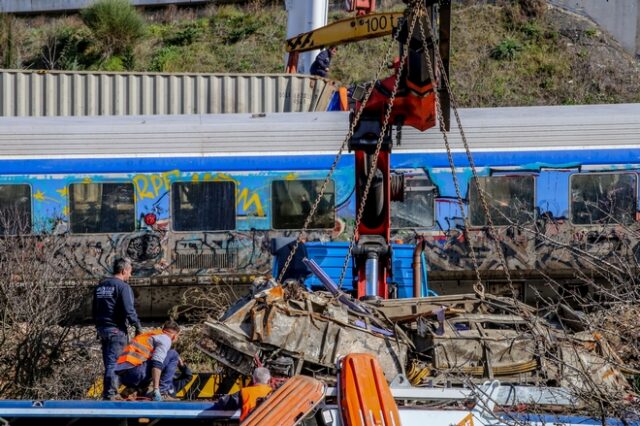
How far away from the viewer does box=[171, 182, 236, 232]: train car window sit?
15.9 metres

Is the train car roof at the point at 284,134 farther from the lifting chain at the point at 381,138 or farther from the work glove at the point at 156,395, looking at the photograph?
the work glove at the point at 156,395

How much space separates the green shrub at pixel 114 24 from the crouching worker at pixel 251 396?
79.7 ft

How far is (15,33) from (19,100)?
525 inches

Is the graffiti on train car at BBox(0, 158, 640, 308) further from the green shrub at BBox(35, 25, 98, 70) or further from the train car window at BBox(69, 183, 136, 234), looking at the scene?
the green shrub at BBox(35, 25, 98, 70)

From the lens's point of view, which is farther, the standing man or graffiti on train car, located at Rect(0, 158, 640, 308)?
graffiti on train car, located at Rect(0, 158, 640, 308)

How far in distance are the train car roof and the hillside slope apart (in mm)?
12034

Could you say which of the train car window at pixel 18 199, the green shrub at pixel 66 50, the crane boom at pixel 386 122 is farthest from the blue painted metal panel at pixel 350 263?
the green shrub at pixel 66 50

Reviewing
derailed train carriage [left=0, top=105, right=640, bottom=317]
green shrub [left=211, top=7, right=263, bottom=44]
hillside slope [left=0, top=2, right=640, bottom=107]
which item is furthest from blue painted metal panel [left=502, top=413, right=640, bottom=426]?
green shrub [left=211, top=7, right=263, bottom=44]

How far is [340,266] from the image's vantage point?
45.6ft

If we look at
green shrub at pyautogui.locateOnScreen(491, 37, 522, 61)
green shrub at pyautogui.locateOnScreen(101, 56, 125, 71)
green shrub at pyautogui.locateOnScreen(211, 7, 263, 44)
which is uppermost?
green shrub at pyautogui.locateOnScreen(211, 7, 263, 44)

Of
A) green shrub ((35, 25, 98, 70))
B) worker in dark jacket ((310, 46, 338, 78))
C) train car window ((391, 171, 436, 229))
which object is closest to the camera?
train car window ((391, 171, 436, 229))

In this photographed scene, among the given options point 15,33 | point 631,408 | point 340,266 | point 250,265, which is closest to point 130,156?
point 250,265

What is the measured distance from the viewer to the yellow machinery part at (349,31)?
46.8 ft

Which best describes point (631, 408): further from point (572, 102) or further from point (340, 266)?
point (572, 102)
